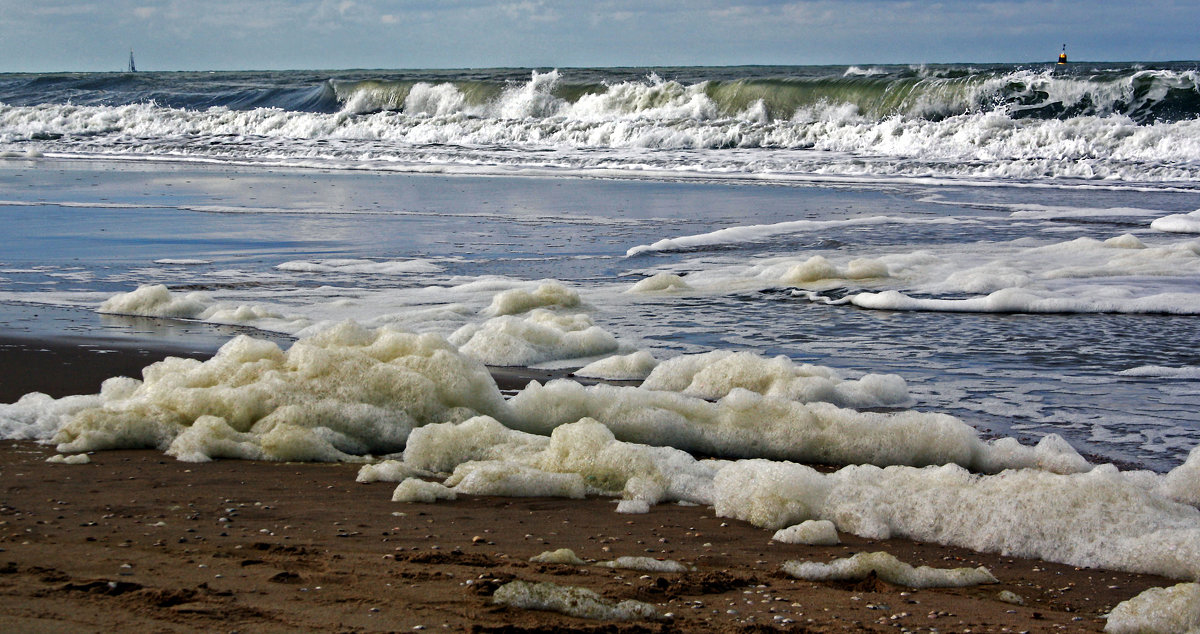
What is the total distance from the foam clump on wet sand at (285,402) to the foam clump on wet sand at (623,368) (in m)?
1.04

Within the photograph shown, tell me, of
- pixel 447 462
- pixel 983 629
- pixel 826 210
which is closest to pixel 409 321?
pixel 447 462

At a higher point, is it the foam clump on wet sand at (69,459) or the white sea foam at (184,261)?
the foam clump on wet sand at (69,459)

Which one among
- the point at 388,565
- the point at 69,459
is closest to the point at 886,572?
the point at 388,565

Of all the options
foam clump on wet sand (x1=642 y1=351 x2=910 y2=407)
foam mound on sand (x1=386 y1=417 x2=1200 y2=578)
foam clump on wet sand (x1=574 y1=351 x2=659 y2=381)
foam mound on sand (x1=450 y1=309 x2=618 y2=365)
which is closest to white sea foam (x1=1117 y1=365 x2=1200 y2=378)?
foam clump on wet sand (x1=642 y1=351 x2=910 y2=407)

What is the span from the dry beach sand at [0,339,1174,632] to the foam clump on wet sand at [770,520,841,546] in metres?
0.04

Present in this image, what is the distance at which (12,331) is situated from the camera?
20.8ft

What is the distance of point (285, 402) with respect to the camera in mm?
4375

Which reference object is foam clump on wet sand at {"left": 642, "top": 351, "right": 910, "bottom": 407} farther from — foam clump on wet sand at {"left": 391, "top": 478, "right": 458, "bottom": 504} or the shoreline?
foam clump on wet sand at {"left": 391, "top": 478, "right": 458, "bottom": 504}

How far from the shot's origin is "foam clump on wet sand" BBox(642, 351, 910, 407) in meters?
5.09

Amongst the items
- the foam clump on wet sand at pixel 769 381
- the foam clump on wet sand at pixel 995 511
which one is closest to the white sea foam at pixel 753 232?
the foam clump on wet sand at pixel 769 381

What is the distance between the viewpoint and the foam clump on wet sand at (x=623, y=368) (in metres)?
5.58

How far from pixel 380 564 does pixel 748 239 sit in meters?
8.43

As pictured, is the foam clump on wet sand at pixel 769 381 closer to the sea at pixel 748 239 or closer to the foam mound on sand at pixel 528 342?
the sea at pixel 748 239

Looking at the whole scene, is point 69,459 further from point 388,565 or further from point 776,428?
point 776,428
